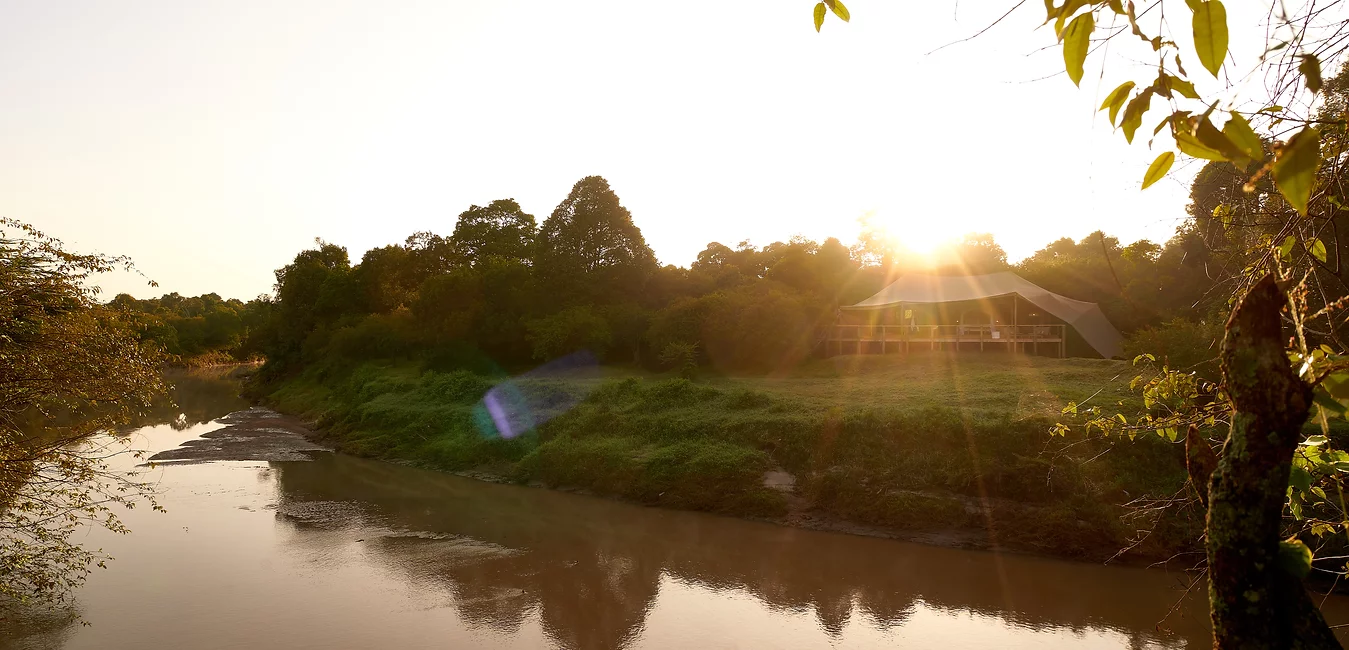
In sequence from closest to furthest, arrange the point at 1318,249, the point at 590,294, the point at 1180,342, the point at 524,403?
the point at 1318,249
the point at 1180,342
the point at 524,403
the point at 590,294

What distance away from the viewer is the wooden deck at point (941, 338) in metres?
23.3

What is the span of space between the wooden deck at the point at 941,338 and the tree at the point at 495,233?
20535mm

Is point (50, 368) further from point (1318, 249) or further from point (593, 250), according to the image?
point (593, 250)

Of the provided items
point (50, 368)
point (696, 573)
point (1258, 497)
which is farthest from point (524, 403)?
point (1258, 497)

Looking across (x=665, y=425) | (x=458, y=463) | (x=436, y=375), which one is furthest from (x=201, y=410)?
(x=665, y=425)

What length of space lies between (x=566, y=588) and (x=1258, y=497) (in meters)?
9.55

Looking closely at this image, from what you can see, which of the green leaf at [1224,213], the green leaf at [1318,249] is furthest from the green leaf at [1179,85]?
the green leaf at [1224,213]

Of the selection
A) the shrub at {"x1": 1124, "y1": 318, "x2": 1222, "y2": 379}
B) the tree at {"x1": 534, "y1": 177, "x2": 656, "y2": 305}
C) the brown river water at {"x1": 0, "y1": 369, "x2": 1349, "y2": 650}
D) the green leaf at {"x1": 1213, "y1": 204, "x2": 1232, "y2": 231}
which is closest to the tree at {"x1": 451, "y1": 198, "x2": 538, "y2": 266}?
the tree at {"x1": 534, "y1": 177, "x2": 656, "y2": 305}

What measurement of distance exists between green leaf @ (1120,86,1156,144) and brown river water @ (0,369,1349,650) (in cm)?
658

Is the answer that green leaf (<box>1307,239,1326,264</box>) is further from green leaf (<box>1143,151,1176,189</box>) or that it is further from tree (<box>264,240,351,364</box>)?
tree (<box>264,240,351,364</box>)

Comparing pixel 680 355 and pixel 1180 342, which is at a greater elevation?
pixel 1180 342

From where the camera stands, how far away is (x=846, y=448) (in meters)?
14.2

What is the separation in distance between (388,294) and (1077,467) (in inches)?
1353

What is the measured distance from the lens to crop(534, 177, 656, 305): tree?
100.0ft
